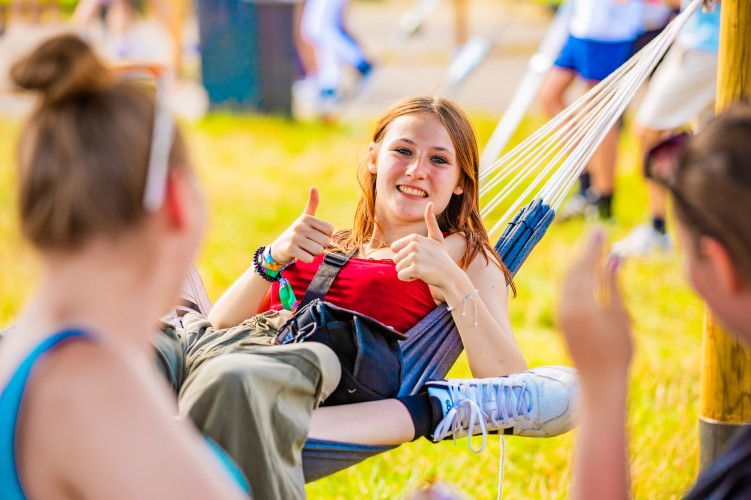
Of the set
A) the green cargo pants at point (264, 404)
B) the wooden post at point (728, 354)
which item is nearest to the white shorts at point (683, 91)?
the wooden post at point (728, 354)

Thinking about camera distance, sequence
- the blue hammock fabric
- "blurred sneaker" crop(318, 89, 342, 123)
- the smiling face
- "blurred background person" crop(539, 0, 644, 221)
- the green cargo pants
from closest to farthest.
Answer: the green cargo pants < the blue hammock fabric < the smiling face < "blurred background person" crop(539, 0, 644, 221) < "blurred sneaker" crop(318, 89, 342, 123)

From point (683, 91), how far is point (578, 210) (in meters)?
0.92

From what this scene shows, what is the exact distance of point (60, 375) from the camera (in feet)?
4.00

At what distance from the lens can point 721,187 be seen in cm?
138

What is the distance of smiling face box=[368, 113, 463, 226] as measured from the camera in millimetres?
2600

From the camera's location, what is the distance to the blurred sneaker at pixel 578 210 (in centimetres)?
536

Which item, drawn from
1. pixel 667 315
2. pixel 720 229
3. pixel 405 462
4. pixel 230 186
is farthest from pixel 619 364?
pixel 230 186

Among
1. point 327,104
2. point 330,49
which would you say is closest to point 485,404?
point 327,104

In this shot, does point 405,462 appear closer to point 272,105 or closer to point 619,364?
point 619,364

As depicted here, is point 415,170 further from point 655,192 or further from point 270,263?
point 655,192

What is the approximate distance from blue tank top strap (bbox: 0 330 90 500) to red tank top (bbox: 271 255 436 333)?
122 cm

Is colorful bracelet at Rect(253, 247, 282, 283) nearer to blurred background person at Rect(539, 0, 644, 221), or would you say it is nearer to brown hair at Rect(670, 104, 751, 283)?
brown hair at Rect(670, 104, 751, 283)

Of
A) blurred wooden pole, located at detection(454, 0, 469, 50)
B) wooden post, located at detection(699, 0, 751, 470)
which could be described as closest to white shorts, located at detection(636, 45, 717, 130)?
wooden post, located at detection(699, 0, 751, 470)

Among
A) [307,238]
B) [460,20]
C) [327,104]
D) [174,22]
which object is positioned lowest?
[307,238]
